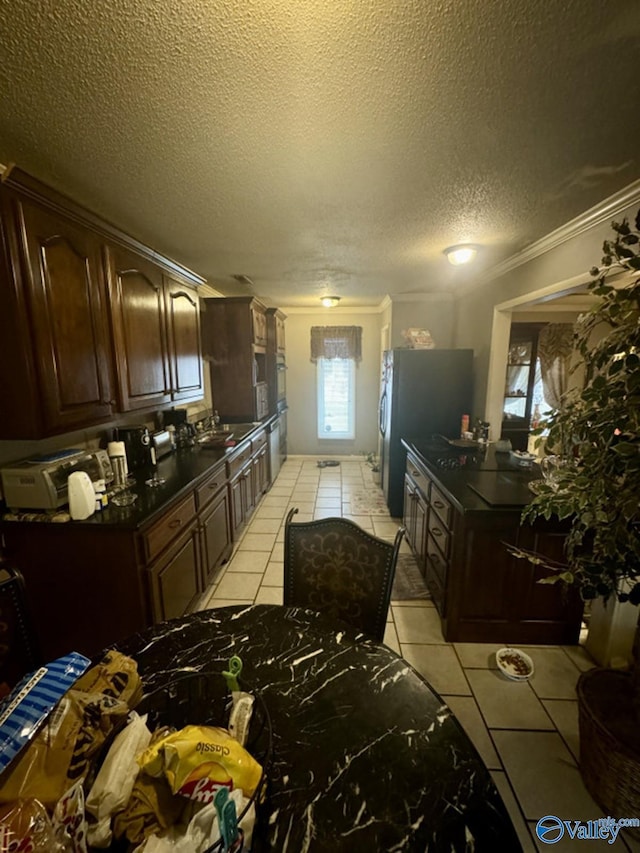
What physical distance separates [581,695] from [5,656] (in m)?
2.03

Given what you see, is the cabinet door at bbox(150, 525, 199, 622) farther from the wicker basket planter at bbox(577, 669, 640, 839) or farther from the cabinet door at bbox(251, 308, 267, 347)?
the cabinet door at bbox(251, 308, 267, 347)

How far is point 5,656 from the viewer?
1.12 meters

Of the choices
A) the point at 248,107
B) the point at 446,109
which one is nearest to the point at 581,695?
the point at 446,109

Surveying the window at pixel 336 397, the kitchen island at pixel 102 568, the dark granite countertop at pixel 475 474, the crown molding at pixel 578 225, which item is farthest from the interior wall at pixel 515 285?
the kitchen island at pixel 102 568

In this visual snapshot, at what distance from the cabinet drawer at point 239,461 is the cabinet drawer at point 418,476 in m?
1.55

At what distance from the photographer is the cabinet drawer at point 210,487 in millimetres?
2397

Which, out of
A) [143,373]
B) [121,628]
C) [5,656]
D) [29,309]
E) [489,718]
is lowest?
[489,718]

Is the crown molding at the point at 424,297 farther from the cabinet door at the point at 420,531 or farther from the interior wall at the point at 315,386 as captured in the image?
the cabinet door at the point at 420,531

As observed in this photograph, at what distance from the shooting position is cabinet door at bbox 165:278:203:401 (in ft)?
8.73

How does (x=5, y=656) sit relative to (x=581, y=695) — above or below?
above

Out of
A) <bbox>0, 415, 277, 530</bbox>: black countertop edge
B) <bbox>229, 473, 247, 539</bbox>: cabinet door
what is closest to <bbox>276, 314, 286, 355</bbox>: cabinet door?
<bbox>0, 415, 277, 530</bbox>: black countertop edge

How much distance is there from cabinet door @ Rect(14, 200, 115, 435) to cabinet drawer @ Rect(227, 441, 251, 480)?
1.23m

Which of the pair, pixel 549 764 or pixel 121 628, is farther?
pixel 121 628

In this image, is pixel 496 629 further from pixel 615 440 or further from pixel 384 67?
pixel 384 67
